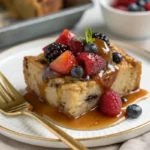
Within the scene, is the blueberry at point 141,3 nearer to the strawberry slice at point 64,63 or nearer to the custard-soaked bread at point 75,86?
the custard-soaked bread at point 75,86

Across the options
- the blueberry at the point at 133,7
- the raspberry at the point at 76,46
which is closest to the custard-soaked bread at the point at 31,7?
the blueberry at the point at 133,7

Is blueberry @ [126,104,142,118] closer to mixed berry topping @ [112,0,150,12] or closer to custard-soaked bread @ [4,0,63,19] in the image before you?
mixed berry topping @ [112,0,150,12]

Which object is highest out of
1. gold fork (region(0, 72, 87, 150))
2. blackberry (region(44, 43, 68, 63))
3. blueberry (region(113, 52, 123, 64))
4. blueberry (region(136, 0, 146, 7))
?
blackberry (region(44, 43, 68, 63))

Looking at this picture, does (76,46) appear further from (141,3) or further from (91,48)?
(141,3)

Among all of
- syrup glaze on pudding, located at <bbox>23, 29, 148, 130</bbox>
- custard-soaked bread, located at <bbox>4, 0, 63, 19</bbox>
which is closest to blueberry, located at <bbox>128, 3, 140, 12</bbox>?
custard-soaked bread, located at <bbox>4, 0, 63, 19</bbox>

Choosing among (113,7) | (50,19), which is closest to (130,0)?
(113,7)

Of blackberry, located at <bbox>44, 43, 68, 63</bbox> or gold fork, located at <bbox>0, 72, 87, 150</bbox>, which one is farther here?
blackberry, located at <bbox>44, 43, 68, 63</bbox>

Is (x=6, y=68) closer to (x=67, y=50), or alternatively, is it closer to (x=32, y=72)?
(x=32, y=72)
